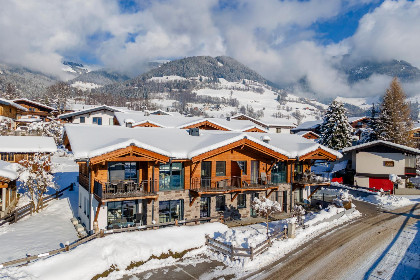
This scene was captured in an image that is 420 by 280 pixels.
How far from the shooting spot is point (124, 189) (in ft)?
67.6

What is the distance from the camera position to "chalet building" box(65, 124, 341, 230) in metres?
20.3

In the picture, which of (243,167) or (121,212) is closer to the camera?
(121,212)

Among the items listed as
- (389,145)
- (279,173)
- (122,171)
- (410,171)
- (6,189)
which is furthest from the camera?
(389,145)

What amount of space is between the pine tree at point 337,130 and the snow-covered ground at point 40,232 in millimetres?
44076

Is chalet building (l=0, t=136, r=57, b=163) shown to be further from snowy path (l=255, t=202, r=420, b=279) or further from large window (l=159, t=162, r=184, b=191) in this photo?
snowy path (l=255, t=202, r=420, b=279)

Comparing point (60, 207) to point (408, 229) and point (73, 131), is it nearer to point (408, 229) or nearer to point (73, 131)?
point (73, 131)

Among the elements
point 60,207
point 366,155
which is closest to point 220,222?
point 60,207

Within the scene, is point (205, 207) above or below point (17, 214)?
above

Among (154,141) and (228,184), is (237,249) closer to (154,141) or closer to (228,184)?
(228,184)

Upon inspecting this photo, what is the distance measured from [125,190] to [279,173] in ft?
46.0

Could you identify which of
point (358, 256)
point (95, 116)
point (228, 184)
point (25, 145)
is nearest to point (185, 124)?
point (228, 184)

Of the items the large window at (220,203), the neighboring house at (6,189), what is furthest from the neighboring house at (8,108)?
the large window at (220,203)

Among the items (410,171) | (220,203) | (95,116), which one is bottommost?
(220,203)

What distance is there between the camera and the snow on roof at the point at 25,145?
3804 cm
